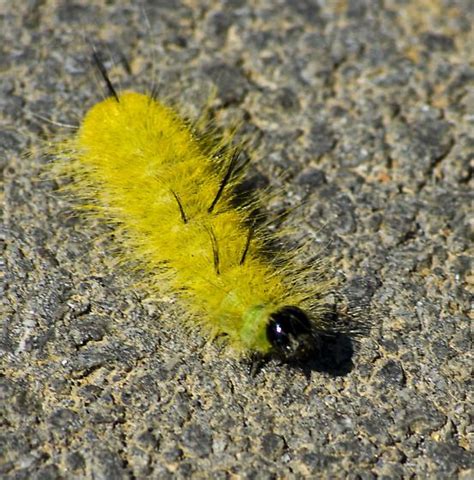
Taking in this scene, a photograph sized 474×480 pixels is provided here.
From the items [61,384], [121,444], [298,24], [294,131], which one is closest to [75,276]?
[61,384]

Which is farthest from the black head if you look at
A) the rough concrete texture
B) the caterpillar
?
the rough concrete texture

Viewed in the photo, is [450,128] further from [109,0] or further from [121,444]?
[121,444]

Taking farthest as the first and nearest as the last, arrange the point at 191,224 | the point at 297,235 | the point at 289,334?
the point at 297,235
the point at 191,224
the point at 289,334

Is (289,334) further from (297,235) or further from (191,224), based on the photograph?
(297,235)

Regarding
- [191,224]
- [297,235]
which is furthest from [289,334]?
[297,235]

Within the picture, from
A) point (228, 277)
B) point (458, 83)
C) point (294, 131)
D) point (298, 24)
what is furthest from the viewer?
point (298, 24)

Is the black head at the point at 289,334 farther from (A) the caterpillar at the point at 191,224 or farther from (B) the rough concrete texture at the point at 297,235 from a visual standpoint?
(B) the rough concrete texture at the point at 297,235

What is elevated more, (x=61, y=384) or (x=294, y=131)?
(x=294, y=131)
